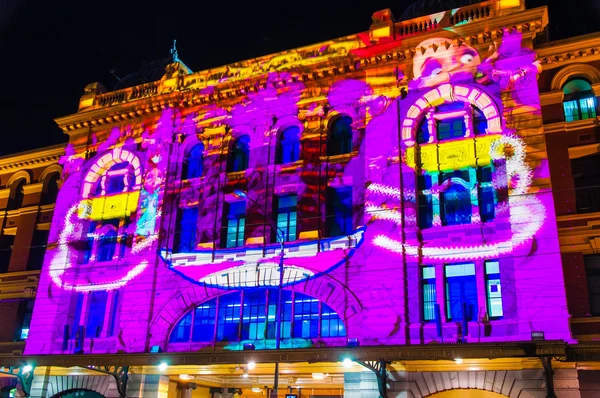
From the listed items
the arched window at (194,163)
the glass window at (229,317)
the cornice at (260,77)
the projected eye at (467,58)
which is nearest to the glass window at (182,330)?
the glass window at (229,317)

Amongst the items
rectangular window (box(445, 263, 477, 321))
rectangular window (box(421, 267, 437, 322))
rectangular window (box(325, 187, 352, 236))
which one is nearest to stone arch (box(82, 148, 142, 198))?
rectangular window (box(325, 187, 352, 236))

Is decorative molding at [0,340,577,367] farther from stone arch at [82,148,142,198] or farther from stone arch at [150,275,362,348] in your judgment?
stone arch at [82,148,142,198]

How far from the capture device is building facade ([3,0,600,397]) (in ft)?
79.8

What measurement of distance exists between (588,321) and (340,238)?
34.0 ft

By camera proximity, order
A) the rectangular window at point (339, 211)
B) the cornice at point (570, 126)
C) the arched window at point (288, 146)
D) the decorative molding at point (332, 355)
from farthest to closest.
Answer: the arched window at point (288, 146)
the rectangular window at point (339, 211)
the cornice at point (570, 126)
the decorative molding at point (332, 355)

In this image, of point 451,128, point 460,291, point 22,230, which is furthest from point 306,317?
point 22,230

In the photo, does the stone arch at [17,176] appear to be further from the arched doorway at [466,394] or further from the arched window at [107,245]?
the arched doorway at [466,394]

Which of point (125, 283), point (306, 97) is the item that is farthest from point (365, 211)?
point (125, 283)

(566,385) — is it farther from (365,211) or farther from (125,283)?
(125,283)

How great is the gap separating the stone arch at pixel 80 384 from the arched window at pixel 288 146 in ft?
43.4

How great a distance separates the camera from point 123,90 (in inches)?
1455

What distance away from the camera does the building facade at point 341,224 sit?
24312 millimetres

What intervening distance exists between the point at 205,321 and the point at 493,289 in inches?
510

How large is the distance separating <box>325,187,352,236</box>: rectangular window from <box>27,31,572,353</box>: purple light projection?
1.67ft
